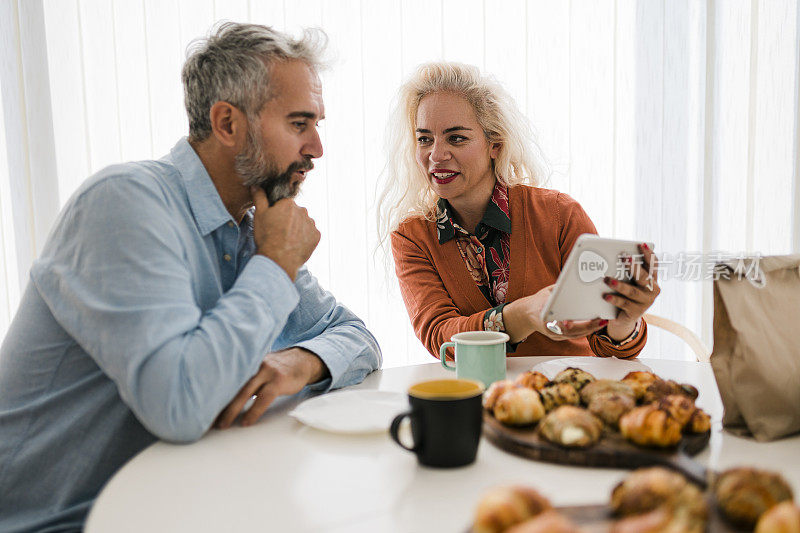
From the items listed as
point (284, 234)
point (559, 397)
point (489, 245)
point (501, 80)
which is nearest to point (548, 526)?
point (559, 397)

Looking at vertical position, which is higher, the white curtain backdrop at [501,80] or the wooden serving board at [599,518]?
the white curtain backdrop at [501,80]

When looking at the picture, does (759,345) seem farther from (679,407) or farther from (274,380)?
(274,380)

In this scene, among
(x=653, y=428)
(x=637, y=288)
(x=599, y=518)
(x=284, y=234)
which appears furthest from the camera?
(x=637, y=288)

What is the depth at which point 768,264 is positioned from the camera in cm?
83

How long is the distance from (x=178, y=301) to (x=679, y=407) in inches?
26.6

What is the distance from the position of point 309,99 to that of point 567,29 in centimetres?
152

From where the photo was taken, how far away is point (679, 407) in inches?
29.1

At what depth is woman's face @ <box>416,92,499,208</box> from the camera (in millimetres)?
1792

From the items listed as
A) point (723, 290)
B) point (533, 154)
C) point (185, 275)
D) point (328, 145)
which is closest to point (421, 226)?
point (533, 154)

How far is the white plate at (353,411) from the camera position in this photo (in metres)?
0.87

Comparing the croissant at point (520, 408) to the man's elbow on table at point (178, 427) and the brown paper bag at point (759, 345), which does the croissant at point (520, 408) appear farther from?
the man's elbow on table at point (178, 427)

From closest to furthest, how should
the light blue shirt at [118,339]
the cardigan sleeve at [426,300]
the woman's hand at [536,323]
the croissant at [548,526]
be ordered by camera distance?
the croissant at [548,526] < the light blue shirt at [118,339] < the woman's hand at [536,323] < the cardigan sleeve at [426,300]

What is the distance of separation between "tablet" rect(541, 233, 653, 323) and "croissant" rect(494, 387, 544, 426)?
0.72 feet

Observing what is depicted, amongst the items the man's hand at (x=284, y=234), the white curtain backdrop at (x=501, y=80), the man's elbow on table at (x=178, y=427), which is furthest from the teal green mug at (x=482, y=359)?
the white curtain backdrop at (x=501, y=80)
